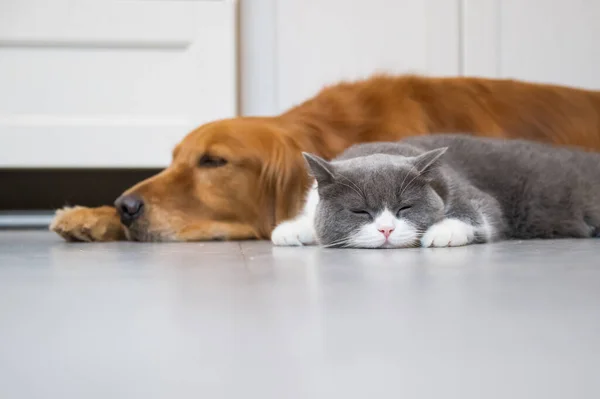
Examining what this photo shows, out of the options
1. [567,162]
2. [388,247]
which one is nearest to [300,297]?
[388,247]

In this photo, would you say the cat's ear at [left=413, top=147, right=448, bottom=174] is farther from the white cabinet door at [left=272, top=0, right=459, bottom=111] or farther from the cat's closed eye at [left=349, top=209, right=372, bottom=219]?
the white cabinet door at [left=272, top=0, right=459, bottom=111]

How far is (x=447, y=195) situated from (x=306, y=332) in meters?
1.03

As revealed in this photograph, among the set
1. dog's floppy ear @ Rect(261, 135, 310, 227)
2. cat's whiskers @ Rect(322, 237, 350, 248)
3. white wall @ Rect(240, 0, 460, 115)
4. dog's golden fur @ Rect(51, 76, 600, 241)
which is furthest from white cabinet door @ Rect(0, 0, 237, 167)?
cat's whiskers @ Rect(322, 237, 350, 248)

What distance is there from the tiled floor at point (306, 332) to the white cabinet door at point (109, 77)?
1641 mm

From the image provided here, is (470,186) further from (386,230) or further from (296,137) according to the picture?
(296,137)

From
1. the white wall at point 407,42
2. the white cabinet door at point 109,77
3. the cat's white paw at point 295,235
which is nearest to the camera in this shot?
the cat's white paw at point 295,235

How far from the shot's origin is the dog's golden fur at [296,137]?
5.64 ft

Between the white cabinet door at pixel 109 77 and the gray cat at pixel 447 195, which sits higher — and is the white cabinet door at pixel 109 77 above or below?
above

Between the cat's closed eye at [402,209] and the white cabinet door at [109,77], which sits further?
the white cabinet door at [109,77]

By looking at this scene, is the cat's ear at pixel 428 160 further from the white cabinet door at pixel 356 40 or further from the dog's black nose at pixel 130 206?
the white cabinet door at pixel 356 40

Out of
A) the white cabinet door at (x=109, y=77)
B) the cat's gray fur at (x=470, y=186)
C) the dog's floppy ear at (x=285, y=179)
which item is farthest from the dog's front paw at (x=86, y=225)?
the white cabinet door at (x=109, y=77)

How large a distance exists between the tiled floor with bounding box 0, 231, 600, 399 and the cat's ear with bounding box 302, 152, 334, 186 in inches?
17.3

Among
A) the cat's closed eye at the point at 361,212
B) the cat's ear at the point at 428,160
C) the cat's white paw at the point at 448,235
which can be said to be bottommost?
the cat's white paw at the point at 448,235

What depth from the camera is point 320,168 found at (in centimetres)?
145
